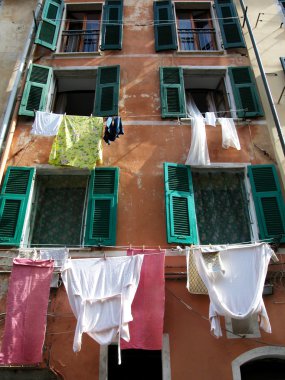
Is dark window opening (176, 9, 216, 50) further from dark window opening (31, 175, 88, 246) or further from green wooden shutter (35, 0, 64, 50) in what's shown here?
dark window opening (31, 175, 88, 246)

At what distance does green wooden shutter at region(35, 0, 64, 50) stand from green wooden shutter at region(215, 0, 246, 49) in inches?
165

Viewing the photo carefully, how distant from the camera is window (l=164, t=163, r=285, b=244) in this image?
746 centimetres

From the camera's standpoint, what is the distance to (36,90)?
927 centimetres

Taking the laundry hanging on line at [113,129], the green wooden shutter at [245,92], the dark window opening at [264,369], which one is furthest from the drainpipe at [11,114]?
the dark window opening at [264,369]

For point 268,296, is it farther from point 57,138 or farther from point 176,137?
point 57,138

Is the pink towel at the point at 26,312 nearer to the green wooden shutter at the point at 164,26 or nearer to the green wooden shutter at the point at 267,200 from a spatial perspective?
the green wooden shutter at the point at 267,200

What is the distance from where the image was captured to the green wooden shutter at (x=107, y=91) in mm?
9148

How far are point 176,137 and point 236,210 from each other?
6.43 ft

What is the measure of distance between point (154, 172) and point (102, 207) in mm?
1293

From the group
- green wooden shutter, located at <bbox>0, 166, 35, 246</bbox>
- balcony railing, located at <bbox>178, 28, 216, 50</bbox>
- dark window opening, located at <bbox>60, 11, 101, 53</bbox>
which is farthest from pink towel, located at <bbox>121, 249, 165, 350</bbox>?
dark window opening, located at <bbox>60, 11, 101, 53</bbox>

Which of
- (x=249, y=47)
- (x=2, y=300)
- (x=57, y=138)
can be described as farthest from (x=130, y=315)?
(x=249, y=47)

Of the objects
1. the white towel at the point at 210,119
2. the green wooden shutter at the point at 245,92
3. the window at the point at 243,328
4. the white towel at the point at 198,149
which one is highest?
the green wooden shutter at the point at 245,92

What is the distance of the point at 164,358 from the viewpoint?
21.0 feet

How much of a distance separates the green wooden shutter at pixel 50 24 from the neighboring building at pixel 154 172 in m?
0.03
